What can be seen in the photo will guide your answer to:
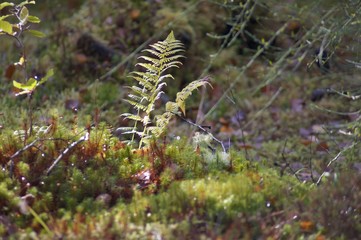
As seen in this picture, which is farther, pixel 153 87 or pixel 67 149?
pixel 153 87

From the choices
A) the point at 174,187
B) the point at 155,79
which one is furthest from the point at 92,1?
the point at 174,187

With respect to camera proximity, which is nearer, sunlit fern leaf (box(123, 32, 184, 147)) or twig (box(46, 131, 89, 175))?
twig (box(46, 131, 89, 175))

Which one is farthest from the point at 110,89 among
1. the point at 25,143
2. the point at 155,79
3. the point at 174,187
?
the point at 174,187

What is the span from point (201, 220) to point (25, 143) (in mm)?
1156

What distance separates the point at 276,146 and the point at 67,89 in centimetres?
217

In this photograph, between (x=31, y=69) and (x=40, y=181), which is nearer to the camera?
(x=40, y=181)

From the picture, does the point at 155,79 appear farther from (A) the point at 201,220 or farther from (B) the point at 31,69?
(B) the point at 31,69

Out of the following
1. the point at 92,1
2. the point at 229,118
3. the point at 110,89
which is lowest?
the point at 229,118

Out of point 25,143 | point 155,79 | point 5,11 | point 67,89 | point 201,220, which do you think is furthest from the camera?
point 5,11

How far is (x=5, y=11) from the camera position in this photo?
7.56 metres

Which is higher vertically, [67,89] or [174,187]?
Answer: [174,187]

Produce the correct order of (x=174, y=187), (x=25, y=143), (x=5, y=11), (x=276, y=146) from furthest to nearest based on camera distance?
(x=5, y=11) → (x=276, y=146) → (x=25, y=143) → (x=174, y=187)

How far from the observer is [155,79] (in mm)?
4031

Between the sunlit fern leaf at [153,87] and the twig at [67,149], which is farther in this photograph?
the sunlit fern leaf at [153,87]
